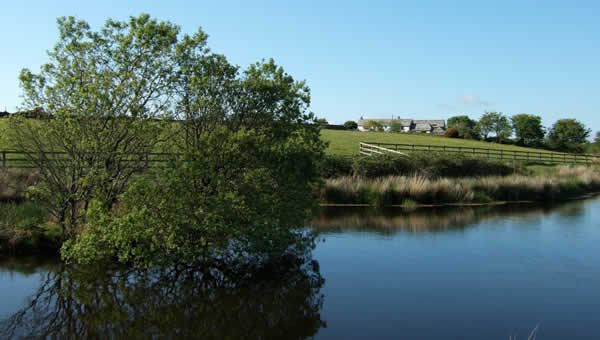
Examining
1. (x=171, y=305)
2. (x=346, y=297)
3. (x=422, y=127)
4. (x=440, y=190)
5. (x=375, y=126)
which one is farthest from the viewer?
(x=422, y=127)

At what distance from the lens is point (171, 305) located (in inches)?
369

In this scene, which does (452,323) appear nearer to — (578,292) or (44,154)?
(578,292)

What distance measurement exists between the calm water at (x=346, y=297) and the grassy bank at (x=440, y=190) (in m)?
8.49

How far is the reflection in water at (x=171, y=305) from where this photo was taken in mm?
8305

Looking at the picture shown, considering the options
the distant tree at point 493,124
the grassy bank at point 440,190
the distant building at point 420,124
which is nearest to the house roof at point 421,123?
the distant building at point 420,124

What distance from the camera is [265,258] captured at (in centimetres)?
1162

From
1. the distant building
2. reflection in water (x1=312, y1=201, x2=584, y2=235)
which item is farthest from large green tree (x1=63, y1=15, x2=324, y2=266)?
the distant building

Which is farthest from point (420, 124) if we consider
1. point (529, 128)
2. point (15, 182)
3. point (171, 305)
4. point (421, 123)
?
point (171, 305)

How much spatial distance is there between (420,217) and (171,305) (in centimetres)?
1295

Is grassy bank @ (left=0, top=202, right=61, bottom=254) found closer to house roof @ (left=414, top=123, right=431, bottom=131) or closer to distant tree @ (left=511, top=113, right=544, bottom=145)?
distant tree @ (left=511, top=113, right=544, bottom=145)

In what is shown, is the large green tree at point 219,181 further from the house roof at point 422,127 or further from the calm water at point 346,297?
the house roof at point 422,127

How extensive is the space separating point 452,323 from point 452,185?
Answer: 17.2m

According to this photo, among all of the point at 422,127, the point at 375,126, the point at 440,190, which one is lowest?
the point at 440,190

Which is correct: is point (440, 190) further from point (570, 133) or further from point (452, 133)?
point (570, 133)
